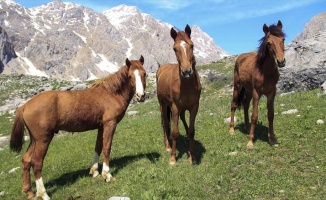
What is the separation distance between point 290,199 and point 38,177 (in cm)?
698

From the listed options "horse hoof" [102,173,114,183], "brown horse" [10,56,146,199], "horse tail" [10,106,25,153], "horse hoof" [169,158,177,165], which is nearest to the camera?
"brown horse" [10,56,146,199]

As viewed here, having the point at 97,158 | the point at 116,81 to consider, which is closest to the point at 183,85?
the point at 116,81

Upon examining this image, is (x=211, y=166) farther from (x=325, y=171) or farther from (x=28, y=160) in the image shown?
(x=28, y=160)

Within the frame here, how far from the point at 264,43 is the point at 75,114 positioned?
698 cm

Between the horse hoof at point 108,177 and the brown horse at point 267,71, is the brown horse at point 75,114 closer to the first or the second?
the horse hoof at point 108,177

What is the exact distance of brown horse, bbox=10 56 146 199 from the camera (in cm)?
948

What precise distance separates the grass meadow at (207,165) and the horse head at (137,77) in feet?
7.84

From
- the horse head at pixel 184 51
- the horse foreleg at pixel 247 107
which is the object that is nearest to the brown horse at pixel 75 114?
the horse head at pixel 184 51

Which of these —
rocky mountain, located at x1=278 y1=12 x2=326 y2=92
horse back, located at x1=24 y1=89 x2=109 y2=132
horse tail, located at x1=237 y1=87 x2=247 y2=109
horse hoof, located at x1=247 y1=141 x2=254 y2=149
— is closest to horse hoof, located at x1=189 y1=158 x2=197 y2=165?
horse hoof, located at x1=247 y1=141 x2=254 y2=149

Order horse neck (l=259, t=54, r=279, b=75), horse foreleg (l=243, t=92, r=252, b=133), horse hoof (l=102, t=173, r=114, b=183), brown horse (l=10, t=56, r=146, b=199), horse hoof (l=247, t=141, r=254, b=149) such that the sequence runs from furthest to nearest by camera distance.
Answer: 1. horse foreleg (l=243, t=92, r=252, b=133)
2. horse hoof (l=247, t=141, r=254, b=149)
3. horse neck (l=259, t=54, r=279, b=75)
4. horse hoof (l=102, t=173, r=114, b=183)
5. brown horse (l=10, t=56, r=146, b=199)

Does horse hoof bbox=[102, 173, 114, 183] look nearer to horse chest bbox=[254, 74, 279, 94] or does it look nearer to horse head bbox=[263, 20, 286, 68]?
horse chest bbox=[254, 74, 279, 94]

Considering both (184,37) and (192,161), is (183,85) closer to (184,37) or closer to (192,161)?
(184,37)

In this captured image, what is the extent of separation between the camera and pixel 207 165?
10562mm

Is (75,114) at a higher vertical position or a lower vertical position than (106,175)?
higher
